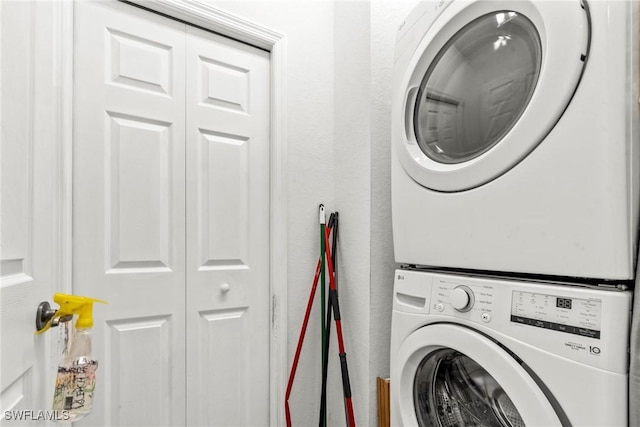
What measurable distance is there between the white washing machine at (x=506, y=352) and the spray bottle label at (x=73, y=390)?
82 centimetres

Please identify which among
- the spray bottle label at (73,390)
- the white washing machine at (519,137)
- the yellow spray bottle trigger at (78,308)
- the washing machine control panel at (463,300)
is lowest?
the spray bottle label at (73,390)

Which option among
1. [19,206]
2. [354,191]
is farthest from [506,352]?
[19,206]

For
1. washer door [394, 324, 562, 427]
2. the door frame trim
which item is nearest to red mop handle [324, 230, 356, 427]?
the door frame trim

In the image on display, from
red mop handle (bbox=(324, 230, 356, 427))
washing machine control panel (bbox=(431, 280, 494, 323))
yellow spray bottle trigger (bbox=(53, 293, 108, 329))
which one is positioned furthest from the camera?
red mop handle (bbox=(324, 230, 356, 427))

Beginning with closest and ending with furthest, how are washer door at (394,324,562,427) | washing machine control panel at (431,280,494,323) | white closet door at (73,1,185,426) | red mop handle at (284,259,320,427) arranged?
washer door at (394,324,562,427)
washing machine control panel at (431,280,494,323)
white closet door at (73,1,185,426)
red mop handle at (284,259,320,427)

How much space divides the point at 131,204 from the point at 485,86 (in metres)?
1.20

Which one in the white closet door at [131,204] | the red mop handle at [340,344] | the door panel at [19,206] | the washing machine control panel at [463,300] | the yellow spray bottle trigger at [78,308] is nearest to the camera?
the door panel at [19,206]

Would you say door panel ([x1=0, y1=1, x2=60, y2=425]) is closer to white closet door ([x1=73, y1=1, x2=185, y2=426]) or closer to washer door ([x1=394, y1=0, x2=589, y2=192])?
white closet door ([x1=73, y1=1, x2=185, y2=426])

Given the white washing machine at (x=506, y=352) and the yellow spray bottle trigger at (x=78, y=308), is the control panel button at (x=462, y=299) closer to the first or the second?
the white washing machine at (x=506, y=352)

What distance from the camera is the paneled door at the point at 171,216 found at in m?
1.25

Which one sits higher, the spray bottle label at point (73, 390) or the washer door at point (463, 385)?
the spray bottle label at point (73, 390)

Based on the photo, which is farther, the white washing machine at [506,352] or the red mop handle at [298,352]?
the red mop handle at [298,352]

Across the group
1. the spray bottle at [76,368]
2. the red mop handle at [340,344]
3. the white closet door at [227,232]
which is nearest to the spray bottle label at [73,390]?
the spray bottle at [76,368]

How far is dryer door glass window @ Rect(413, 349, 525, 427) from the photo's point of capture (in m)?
0.99
